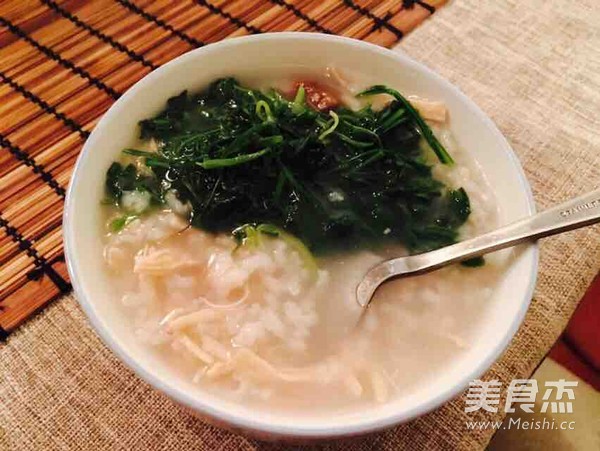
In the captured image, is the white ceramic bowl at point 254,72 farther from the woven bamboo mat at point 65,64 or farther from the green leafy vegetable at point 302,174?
the woven bamboo mat at point 65,64

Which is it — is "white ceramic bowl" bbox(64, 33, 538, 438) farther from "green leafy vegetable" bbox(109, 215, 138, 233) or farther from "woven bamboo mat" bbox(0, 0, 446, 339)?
"woven bamboo mat" bbox(0, 0, 446, 339)

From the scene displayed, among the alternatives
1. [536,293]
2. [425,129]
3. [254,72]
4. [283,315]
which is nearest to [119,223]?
[283,315]

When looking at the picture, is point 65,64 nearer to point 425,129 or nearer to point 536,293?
point 425,129

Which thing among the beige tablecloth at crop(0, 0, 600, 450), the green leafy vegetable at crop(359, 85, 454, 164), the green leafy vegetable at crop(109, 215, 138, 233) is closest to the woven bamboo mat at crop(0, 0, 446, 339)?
the beige tablecloth at crop(0, 0, 600, 450)

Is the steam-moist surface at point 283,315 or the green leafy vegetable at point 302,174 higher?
the green leafy vegetable at point 302,174

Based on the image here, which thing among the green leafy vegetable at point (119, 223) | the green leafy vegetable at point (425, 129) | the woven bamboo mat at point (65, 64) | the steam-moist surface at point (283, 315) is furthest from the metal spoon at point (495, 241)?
the woven bamboo mat at point (65, 64)

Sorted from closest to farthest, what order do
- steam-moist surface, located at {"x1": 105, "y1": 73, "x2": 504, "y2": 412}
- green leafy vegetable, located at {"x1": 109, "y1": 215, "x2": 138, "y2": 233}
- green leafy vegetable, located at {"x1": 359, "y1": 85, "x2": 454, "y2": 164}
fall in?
steam-moist surface, located at {"x1": 105, "y1": 73, "x2": 504, "y2": 412}, green leafy vegetable, located at {"x1": 109, "y1": 215, "x2": 138, "y2": 233}, green leafy vegetable, located at {"x1": 359, "y1": 85, "x2": 454, "y2": 164}
